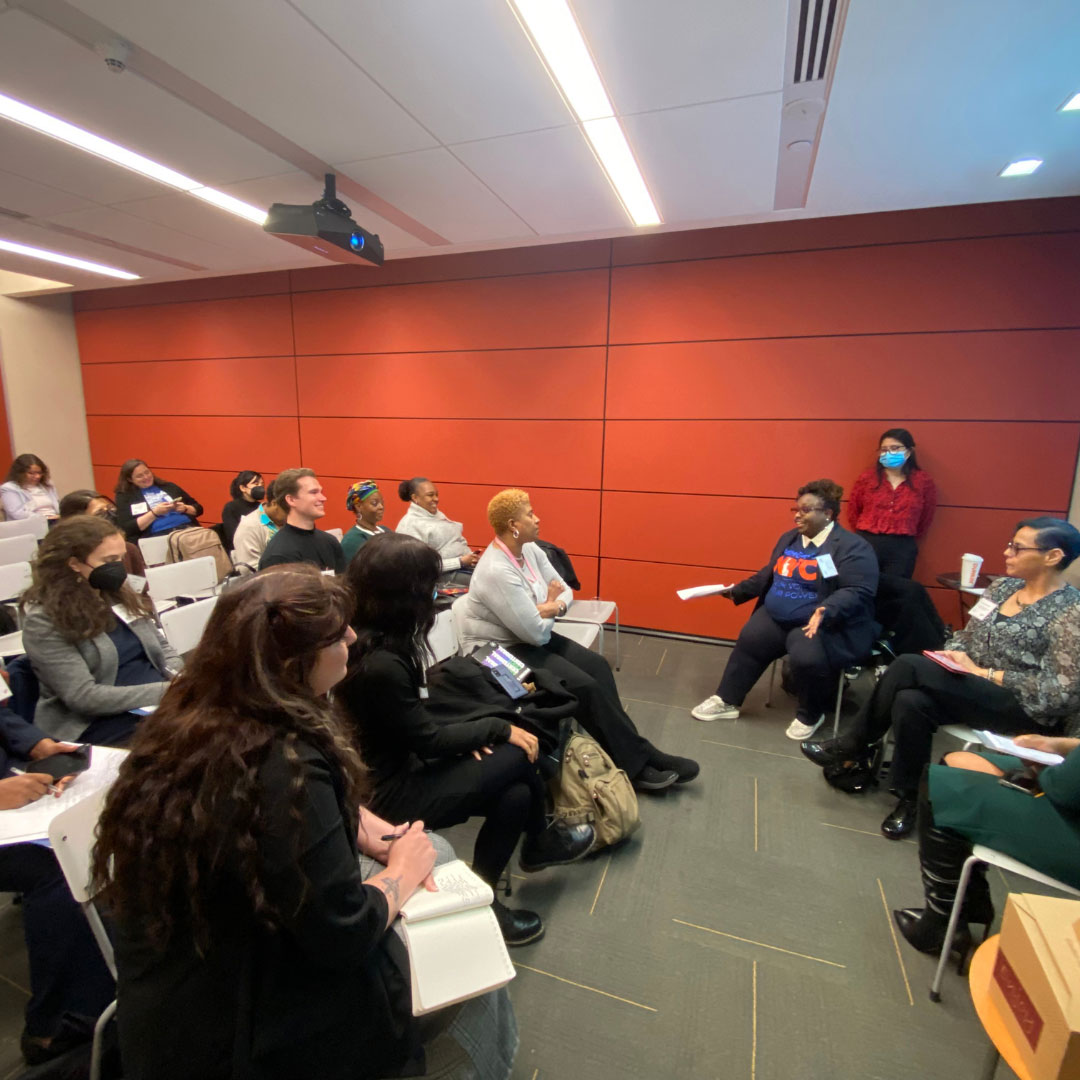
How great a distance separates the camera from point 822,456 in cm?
386

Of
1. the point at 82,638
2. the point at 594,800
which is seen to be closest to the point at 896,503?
the point at 594,800

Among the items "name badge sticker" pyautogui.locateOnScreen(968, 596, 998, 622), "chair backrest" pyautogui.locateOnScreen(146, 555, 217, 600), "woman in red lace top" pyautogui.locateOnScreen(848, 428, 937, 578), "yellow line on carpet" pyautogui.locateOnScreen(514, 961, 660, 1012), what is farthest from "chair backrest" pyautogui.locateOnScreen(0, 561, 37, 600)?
"woman in red lace top" pyautogui.locateOnScreen(848, 428, 937, 578)

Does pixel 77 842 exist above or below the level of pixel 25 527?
below

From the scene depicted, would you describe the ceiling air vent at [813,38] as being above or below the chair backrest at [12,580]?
above

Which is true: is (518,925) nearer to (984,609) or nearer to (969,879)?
(969,879)

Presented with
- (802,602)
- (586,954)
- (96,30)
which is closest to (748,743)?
(802,602)

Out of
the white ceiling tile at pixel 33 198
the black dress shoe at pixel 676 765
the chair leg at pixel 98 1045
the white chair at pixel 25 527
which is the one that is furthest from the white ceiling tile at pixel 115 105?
the black dress shoe at pixel 676 765

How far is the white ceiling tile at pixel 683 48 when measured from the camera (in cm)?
177

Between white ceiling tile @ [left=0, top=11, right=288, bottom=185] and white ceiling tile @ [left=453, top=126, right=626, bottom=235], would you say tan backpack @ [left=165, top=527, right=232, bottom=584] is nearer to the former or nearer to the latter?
white ceiling tile @ [left=0, top=11, right=288, bottom=185]

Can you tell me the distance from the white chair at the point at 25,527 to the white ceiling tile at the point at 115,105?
10.7 ft

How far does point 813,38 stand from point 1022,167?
175 centimetres

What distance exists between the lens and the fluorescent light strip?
4472 millimetres

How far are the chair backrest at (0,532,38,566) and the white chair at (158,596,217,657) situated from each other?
2.32 meters

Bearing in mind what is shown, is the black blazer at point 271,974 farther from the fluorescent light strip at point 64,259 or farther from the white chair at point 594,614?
the fluorescent light strip at point 64,259
